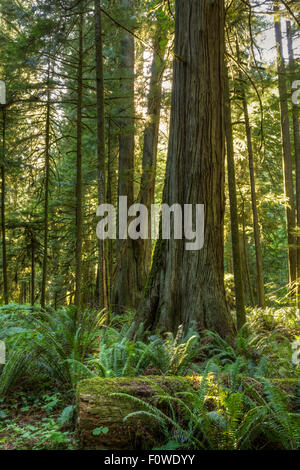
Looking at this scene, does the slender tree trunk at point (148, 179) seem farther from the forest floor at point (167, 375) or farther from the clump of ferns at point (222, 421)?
the clump of ferns at point (222, 421)

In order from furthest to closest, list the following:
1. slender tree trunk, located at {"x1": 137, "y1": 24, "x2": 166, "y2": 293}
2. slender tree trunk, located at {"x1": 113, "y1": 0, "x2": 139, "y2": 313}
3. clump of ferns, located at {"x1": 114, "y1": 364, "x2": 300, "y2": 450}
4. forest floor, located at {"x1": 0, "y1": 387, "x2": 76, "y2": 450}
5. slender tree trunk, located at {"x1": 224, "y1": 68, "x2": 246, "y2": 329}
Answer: slender tree trunk, located at {"x1": 137, "y1": 24, "x2": 166, "y2": 293}
slender tree trunk, located at {"x1": 113, "y1": 0, "x2": 139, "y2": 313}
slender tree trunk, located at {"x1": 224, "y1": 68, "x2": 246, "y2": 329}
forest floor, located at {"x1": 0, "y1": 387, "x2": 76, "y2": 450}
clump of ferns, located at {"x1": 114, "y1": 364, "x2": 300, "y2": 450}

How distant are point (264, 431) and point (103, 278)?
408 cm

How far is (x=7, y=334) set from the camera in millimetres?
4871

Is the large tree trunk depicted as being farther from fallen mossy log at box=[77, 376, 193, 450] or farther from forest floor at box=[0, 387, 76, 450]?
fallen mossy log at box=[77, 376, 193, 450]

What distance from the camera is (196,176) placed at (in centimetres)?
552

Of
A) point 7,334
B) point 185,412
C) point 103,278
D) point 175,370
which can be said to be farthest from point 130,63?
point 185,412

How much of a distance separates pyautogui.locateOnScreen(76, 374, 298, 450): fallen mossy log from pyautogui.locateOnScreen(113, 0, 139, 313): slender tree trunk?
718 centimetres

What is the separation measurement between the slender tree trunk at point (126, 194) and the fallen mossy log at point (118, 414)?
7180 mm

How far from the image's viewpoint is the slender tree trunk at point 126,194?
34.4ft

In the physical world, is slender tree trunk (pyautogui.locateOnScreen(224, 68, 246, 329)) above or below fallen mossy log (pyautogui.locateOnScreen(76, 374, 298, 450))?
above

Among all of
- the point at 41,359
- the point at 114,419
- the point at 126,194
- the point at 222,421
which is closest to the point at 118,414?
the point at 114,419

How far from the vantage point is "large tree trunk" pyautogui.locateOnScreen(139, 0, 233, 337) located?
17.2 ft

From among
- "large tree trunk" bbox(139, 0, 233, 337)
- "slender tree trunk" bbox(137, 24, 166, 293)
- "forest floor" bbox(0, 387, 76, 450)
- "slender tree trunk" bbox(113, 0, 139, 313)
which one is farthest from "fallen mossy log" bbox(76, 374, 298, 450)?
"slender tree trunk" bbox(137, 24, 166, 293)
